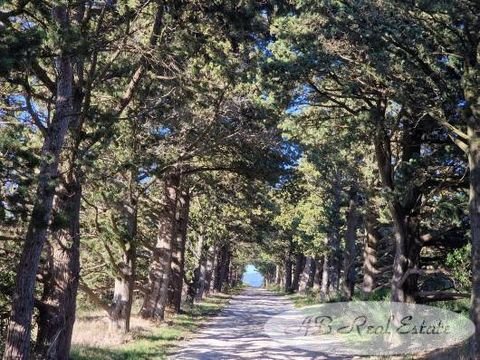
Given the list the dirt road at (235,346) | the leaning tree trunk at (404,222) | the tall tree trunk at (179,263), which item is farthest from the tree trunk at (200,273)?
the leaning tree trunk at (404,222)

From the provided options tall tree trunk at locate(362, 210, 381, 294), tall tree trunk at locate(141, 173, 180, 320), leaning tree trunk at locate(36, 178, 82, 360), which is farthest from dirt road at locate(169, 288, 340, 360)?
tall tree trunk at locate(362, 210, 381, 294)

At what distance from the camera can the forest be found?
357 inches

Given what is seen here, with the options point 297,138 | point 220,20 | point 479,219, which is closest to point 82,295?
point 297,138

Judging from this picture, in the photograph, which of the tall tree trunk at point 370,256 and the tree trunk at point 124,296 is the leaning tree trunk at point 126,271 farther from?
the tall tree trunk at point 370,256

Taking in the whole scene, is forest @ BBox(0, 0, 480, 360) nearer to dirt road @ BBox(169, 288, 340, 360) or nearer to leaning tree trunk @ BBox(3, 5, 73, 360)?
leaning tree trunk @ BBox(3, 5, 73, 360)

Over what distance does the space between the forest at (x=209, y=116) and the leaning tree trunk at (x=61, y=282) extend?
3 centimetres

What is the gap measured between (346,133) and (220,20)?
6.46 meters

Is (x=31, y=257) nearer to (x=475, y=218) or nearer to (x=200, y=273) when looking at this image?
(x=475, y=218)

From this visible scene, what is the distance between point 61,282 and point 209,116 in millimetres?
6269

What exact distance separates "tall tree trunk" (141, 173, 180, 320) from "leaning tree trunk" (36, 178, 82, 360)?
9.80m

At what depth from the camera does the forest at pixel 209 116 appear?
9.08m

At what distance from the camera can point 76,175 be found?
35.6ft

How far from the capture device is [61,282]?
10.8 metres

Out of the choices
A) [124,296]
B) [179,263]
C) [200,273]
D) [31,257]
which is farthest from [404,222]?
[200,273]
